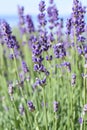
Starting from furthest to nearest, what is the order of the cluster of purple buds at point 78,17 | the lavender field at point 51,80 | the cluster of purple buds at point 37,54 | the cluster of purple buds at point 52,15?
the cluster of purple buds at point 52,15, the cluster of purple buds at point 78,17, the lavender field at point 51,80, the cluster of purple buds at point 37,54

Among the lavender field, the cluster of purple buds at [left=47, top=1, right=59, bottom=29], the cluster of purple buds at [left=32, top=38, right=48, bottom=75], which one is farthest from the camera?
the cluster of purple buds at [left=47, top=1, right=59, bottom=29]

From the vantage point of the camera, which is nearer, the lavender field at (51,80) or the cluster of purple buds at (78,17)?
the lavender field at (51,80)

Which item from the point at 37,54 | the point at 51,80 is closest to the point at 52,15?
the point at 51,80

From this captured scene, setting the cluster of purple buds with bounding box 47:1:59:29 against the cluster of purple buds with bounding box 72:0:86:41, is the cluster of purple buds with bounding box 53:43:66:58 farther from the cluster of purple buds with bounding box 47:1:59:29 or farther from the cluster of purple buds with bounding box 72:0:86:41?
the cluster of purple buds with bounding box 47:1:59:29

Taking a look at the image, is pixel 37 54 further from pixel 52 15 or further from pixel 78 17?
pixel 52 15

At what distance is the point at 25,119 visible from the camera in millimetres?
3729

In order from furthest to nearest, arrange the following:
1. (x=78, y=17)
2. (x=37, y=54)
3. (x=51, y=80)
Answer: (x=51, y=80)
(x=78, y=17)
(x=37, y=54)

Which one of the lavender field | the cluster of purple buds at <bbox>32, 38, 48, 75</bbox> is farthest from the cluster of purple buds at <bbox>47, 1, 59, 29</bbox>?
the cluster of purple buds at <bbox>32, 38, 48, 75</bbox>

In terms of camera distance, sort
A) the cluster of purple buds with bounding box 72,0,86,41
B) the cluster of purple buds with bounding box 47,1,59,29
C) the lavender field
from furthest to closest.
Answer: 1. the cluster of purple buds with bounding box 47,1,59,29
2. the cluster of purple buds with bounding box 72,0,86,41
3. the lavender field

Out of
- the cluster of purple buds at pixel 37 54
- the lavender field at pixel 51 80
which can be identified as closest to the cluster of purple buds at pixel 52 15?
the lavender field at pixel 51 80

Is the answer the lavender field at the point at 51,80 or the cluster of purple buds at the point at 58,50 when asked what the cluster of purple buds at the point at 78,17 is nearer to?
the lavender field at the point at 51,80

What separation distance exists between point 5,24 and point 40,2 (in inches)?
28.1

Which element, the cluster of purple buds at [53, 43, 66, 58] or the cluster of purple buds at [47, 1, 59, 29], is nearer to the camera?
the cluster of purple buds at [53, 43, 66, 58]

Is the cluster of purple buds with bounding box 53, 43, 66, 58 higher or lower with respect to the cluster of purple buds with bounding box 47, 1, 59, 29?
lower
